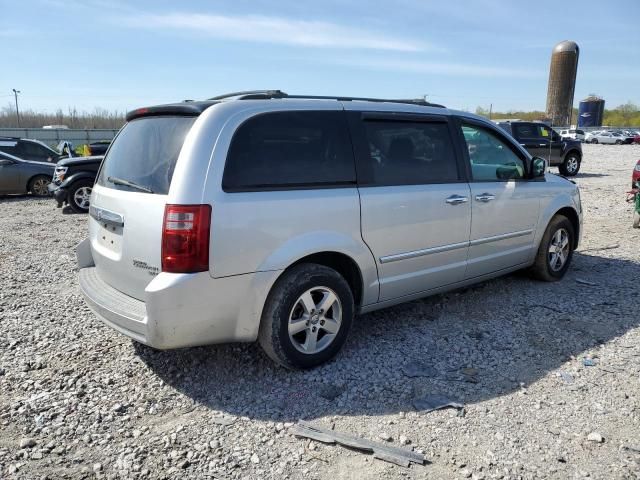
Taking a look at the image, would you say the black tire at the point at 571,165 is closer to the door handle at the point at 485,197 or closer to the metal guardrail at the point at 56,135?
the door handle at the point at 485,197

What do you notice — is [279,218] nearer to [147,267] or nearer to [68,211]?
[147,267]

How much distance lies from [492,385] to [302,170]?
1923 millimetres

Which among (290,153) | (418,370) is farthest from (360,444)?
(290,153)

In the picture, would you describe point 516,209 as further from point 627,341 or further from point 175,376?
point 175,376

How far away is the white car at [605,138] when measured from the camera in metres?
50.2

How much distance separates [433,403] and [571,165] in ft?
57.9

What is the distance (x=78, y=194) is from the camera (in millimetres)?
11102

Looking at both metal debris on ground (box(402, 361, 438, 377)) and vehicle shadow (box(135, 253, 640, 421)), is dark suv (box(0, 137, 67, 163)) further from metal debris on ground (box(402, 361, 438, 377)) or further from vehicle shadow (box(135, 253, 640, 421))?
metal debris on ground (box(402, 361, 438, 377))

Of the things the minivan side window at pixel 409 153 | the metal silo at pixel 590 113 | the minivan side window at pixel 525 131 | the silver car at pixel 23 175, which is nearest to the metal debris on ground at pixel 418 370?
the minivan side window at pixel 409 153

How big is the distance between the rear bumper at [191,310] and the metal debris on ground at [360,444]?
27.8 inches

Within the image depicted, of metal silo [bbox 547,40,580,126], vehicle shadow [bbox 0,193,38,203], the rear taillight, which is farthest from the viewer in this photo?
metal silo [bbox 547,40,580,126]

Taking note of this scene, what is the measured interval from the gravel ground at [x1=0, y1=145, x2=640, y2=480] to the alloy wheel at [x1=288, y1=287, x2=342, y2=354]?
0.20 metres

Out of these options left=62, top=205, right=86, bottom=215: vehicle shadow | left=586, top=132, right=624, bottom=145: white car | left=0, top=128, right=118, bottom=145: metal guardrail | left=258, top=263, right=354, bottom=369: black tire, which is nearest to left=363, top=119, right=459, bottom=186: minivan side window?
left=258, top=263, right=354, bottom=369: black tire

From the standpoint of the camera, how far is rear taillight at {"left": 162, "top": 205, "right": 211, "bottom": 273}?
306 cm
